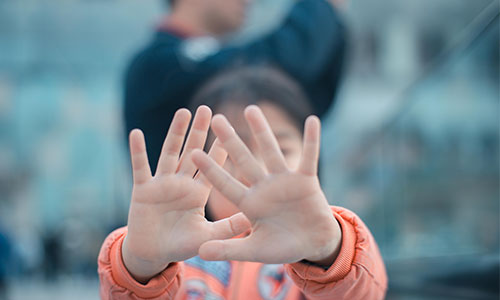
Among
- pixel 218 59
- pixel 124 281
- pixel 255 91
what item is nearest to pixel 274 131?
pixel 255 91

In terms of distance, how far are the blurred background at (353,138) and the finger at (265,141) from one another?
0.96ft

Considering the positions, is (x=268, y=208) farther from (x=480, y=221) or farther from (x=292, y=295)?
(x=480, y=221)

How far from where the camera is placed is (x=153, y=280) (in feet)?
1.81

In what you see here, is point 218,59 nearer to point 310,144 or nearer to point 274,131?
point 274,131

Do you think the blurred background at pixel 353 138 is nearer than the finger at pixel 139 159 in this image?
No

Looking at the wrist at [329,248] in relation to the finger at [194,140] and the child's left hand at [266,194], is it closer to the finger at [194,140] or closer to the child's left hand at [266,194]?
the child's left hand at [266,194]

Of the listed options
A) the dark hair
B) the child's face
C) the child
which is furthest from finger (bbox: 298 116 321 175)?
the dark hair

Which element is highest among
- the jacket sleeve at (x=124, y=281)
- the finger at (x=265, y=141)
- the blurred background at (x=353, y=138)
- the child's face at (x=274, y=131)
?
the finger at (x=265, y=141)

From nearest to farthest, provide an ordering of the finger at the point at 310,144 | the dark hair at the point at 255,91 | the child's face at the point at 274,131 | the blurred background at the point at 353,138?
the finger at the point at 310,144
the child's face at the point at 274,131
the dark hair at the point at 255,91
the blurred background at the point at 353,138

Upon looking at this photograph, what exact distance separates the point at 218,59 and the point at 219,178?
405mm

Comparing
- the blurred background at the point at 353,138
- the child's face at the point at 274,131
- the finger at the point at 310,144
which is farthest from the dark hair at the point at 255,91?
the finger at the point at 310,144

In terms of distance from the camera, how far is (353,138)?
21.6ft

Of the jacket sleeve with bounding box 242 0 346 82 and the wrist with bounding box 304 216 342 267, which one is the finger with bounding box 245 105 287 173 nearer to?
the wrist with bounding box 304 216 342 267

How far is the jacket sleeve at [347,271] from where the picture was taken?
534 millimetres
